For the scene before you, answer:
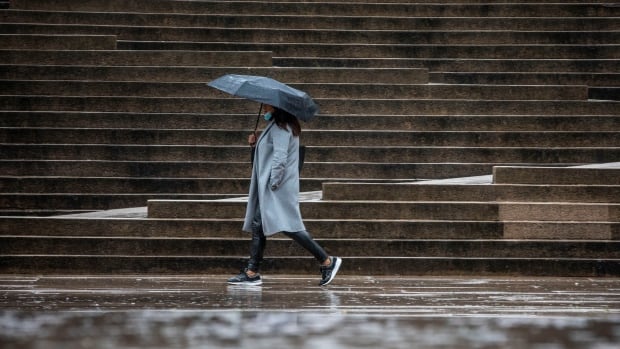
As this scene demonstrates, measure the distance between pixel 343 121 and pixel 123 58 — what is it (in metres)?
3.32

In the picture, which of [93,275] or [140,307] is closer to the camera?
[140,307]

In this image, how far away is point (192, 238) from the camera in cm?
1131

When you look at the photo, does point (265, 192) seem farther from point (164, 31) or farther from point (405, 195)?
point (164, 31)

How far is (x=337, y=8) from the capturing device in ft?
57.2

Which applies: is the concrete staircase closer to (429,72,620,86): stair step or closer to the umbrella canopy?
(429,72,620,86): stair step

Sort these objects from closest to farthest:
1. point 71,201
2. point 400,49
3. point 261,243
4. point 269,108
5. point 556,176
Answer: point 269,108, point 261,243, point 556,176, point 71,201, point 400,49

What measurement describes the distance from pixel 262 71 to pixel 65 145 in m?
3.00

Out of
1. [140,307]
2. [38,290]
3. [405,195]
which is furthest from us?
[405,195]

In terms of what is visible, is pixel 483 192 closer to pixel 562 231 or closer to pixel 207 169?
pixel 562 231

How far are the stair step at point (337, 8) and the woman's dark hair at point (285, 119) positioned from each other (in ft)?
25.1

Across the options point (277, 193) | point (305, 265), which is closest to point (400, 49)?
point (305, 265)

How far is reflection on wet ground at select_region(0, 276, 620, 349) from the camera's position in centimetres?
620

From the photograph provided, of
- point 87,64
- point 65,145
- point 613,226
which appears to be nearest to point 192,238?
point 65,145

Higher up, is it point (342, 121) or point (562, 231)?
point (342, 121)
